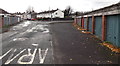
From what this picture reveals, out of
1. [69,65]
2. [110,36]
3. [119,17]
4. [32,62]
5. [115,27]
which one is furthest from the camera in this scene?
[110,36]

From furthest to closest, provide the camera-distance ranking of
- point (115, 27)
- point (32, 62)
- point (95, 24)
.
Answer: point (95, 24)
point (115, 27)
point (32, 62)

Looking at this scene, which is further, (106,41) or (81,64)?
(106,41)

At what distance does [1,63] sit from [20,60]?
108 cm

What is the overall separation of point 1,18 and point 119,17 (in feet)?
93.6

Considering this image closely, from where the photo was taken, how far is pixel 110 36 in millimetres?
14305

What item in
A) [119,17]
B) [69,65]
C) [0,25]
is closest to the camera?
[69,65]

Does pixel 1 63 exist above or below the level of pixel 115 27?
below

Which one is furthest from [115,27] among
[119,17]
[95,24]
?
[95,24]

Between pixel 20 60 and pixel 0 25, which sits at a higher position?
pixel 0 25

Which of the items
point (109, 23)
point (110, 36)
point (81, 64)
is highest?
point (109, 23)

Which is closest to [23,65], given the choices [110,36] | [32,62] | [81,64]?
[32,62]

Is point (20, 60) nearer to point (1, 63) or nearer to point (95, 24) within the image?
point (1, 63)

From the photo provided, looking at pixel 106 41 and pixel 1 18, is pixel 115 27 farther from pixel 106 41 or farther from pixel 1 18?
pixel 1 18

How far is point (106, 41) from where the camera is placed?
49.3 feet
